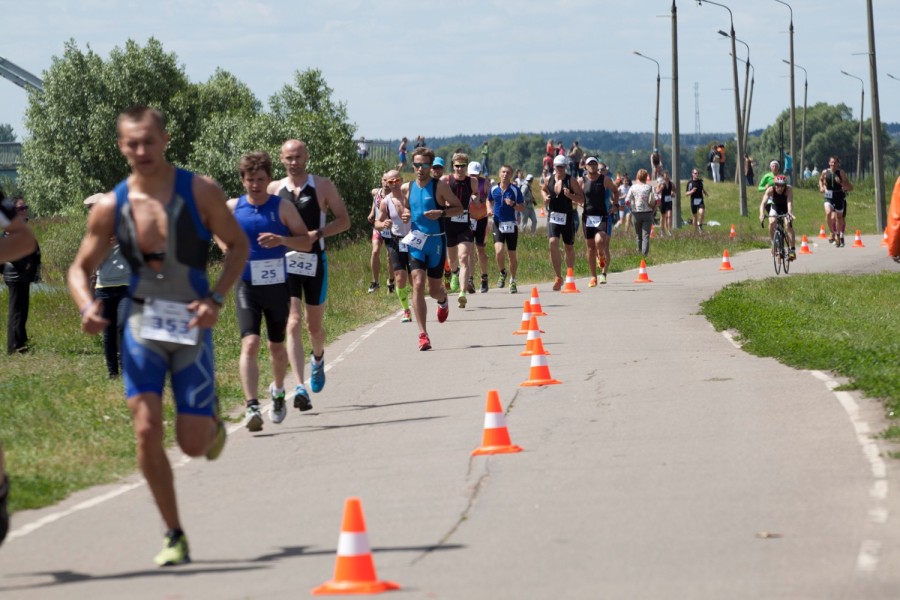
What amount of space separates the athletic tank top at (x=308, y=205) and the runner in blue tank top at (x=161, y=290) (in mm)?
5140

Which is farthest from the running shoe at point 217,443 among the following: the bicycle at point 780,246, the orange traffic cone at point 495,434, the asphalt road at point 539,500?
the bicycle at point 780,246

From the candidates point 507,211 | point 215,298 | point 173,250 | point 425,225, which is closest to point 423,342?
point 425,225

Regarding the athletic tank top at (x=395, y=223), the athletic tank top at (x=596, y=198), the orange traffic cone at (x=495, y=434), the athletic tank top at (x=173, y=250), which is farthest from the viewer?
the athletic tank top at (x=596, y=198)

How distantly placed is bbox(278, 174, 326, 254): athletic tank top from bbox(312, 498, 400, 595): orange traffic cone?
6.11 metres

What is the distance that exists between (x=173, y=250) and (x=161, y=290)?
187mm

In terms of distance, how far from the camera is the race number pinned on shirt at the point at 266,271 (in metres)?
11.8

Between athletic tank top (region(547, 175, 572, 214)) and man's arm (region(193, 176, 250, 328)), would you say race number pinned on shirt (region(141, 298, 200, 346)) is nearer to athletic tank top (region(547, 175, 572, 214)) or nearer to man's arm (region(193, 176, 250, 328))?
man's arm (region(193, 176, 250, 328))

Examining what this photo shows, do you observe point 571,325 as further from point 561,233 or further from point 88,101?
point 88,101

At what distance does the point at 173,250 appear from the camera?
7402mm

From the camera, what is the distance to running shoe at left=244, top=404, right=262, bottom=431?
1172 cm

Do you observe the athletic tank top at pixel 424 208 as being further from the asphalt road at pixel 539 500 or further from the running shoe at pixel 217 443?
the running shoe at pixel 217 443

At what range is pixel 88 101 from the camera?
274 ft

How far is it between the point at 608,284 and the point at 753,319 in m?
9.21

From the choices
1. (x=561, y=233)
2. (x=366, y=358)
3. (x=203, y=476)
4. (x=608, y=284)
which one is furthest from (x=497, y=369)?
(x=608, y=284)
